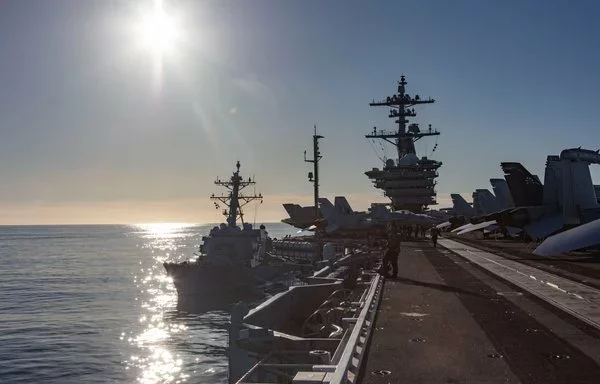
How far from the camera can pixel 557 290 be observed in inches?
739

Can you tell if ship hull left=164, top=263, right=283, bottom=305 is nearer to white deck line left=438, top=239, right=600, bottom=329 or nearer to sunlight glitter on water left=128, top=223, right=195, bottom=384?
sunlight glitter on water left=128, top=223, right=195, bottom=384

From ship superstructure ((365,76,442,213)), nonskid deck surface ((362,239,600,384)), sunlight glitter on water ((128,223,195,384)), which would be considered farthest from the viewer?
ship superstructure ((365,76,442,213))

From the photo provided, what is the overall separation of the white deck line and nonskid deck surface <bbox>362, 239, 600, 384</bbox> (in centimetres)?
38

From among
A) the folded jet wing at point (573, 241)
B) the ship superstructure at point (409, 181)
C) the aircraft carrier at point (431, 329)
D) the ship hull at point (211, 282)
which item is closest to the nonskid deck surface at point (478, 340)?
the aircraft carrier at point (431, 329)

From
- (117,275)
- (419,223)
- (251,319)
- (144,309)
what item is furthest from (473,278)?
(117,275)

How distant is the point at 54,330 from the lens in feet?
118

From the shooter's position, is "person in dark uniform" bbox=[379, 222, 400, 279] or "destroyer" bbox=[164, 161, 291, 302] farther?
"destroyer" bbox=[164, 161, 291, 302]

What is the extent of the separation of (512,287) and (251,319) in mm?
11324

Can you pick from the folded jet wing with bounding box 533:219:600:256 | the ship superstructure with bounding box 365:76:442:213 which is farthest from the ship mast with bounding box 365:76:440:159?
the folded jet wing with bounding box 533:219:600:256

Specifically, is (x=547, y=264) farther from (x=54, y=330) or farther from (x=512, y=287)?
(x=54, y=330)

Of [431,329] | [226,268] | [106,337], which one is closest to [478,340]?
[431,329]

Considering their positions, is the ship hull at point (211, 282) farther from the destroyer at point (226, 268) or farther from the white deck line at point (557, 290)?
the white deck line at point (557, 290)

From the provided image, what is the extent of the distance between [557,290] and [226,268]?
118 ft

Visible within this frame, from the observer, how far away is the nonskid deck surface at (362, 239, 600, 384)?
27.3ft
